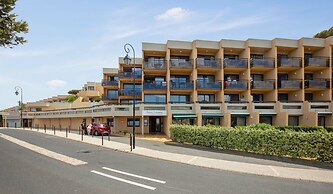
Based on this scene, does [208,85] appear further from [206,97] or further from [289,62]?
[289,62]

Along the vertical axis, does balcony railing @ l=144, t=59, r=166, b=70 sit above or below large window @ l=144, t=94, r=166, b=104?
above

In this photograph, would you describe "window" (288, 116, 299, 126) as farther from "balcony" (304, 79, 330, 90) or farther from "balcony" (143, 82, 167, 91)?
"balcony" (143, 82, 167, 91)

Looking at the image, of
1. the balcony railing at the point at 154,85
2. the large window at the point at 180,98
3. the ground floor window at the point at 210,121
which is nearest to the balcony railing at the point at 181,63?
the balcony railing at the point at 154,85

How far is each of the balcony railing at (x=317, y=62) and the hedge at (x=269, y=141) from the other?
22.9 metres

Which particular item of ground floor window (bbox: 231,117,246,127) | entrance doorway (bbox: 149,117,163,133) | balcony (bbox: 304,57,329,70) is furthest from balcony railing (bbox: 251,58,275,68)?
entrance doorway (bbox: 149,117,163,133)

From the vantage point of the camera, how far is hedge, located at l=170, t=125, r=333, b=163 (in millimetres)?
11734

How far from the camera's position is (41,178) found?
8.64 m

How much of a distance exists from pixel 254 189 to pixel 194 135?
1098 cm

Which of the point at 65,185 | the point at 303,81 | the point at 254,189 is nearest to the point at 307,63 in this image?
the point at 303,81

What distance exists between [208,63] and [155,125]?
36.2ft

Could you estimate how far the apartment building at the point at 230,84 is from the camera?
2925 cm

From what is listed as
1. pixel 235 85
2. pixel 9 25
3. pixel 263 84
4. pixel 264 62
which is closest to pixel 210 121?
pixel 235 85

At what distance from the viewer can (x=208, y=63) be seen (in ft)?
102

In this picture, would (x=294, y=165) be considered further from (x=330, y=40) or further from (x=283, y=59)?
(x=330, y=40)
